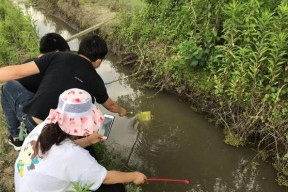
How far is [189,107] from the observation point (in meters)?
6.06

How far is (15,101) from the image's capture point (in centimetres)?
390

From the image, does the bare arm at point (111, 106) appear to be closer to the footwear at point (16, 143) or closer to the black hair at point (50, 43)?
the black hair at point (50, 43)

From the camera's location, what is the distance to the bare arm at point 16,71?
333 cm

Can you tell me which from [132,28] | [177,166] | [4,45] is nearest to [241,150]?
[177,166]

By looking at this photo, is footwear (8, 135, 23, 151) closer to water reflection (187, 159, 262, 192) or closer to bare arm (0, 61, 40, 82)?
bare arm (0, 61, 40, 82)

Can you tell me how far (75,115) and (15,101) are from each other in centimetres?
164

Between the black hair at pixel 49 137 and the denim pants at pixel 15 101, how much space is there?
1.26 m

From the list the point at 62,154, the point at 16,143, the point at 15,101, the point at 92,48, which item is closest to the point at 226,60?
the point at 92,48

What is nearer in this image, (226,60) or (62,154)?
(62,154)

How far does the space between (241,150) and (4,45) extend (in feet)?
15.5

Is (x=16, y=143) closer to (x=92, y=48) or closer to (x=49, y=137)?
(x=92, y=48)

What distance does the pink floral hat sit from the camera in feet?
8.39

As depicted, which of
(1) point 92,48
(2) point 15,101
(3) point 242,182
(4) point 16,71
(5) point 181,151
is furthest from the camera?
(5) point 181,151

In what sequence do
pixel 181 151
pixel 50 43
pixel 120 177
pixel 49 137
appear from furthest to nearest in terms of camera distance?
pixel 181 151 → pixel 50 43 → pixel 120 177 → pixel 49 137
